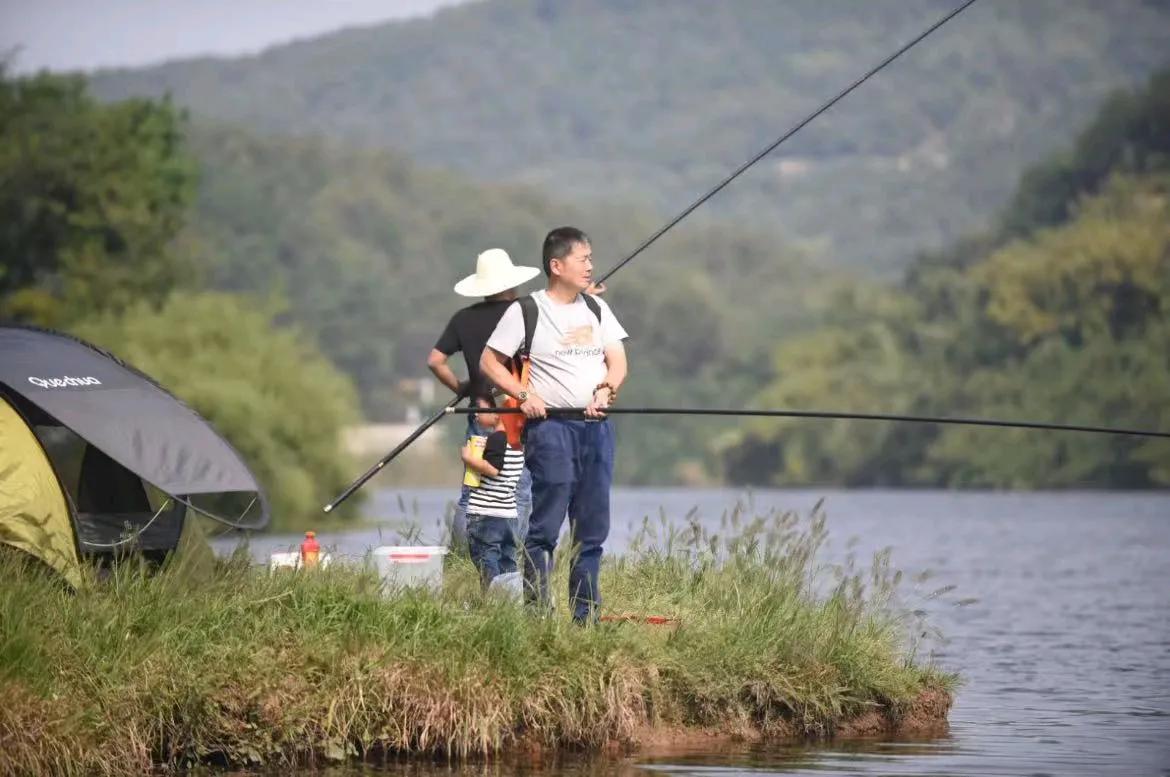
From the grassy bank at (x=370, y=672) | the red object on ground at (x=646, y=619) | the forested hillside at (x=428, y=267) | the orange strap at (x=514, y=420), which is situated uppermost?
the forested hillside at (x=428, y=267)

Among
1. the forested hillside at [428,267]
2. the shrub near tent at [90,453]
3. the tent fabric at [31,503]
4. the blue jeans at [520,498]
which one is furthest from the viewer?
the forested hillside at [428,267]

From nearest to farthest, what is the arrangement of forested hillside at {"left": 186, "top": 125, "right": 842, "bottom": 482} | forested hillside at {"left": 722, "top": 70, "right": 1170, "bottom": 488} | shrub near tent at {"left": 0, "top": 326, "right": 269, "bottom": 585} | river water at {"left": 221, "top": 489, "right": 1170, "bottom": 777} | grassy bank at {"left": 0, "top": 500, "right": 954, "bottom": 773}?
grassy bank at {"left": 0, "top": 500, "right": 954, "bottom": 773} < river water at {"left": 221, "top": 489, "right": 1170, "bottom": 777} < shrub near tent at {"left": 0, "top": 326, "right": 269, "bottom": 585} < forested hillside at {"left": 722, "top": 70, "right": 1170, "bottom": 488} < forested hillside at {"left": 186, "top": 125, "right": 842, "bottom": 482}

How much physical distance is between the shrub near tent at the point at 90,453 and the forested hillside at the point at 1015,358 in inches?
2466

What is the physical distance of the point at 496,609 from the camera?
998 cm

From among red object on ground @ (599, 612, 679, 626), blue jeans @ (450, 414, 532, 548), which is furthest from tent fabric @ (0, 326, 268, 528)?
red object on ground @ (599, 612, 679, 626)

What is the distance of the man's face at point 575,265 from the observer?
10383 millimetres

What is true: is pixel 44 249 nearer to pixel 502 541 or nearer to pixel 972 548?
pixel 972 548

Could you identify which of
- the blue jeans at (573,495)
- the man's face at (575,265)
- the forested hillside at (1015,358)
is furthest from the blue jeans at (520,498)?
the forested hillside at (1015,358)

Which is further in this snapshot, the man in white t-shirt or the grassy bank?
the man in white t-shirt

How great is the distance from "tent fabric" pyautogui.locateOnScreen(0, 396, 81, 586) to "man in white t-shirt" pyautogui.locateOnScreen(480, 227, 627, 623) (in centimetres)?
218

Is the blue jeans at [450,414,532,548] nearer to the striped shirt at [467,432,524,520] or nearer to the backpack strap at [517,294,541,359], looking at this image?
the striped shirt at [467,432,524,520]

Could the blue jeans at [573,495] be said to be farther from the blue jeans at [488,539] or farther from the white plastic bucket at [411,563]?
the white plastic bucket at [411,563]

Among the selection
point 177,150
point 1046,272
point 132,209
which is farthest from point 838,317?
point 132,209

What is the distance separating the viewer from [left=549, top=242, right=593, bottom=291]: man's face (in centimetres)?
1038
